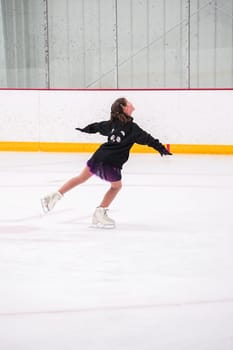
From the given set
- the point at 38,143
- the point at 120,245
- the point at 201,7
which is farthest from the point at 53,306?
the point at 201,7

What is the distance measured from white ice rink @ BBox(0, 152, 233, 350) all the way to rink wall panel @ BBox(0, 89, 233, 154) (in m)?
2.85

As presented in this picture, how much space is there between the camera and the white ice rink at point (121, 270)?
2.28 meters

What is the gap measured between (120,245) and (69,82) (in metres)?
9.39

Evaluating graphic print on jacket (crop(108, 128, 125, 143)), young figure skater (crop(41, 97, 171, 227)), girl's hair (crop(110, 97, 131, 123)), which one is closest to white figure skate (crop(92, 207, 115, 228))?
young figure skater (crop(41, 97, 171, 227))

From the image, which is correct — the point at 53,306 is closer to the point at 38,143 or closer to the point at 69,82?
the point at 38,143

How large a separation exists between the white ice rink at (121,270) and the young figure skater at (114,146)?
0.18 metres

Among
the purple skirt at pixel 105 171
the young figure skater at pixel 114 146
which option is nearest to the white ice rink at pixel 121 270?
the young figure skater at pixel 114 146

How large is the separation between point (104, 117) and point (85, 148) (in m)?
0.51

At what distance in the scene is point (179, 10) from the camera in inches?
480

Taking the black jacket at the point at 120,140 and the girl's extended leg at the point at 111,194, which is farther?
the girl's extended leg at the point at 111,194

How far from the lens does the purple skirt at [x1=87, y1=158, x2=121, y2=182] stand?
13.8 ft

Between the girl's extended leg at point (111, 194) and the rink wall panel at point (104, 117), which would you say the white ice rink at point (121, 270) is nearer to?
the girl's extended leg at point (111, 194)

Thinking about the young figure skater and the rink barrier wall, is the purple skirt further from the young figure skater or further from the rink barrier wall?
the rink barrier wall

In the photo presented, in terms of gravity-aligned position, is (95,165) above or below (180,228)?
above
